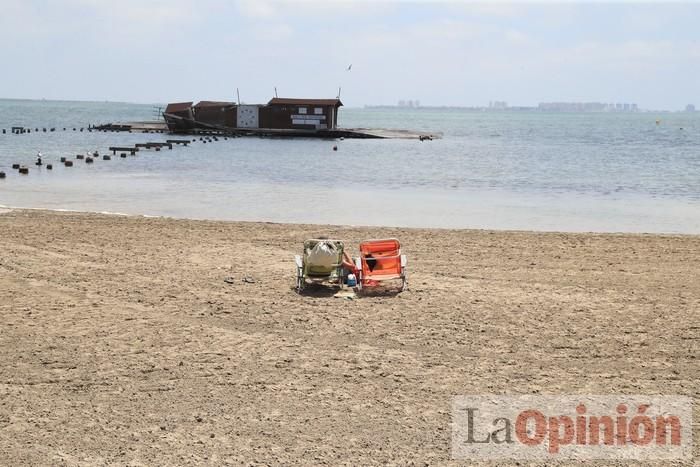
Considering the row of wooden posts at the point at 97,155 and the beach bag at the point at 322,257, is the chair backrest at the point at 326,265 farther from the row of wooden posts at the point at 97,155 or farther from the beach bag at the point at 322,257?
the row of wooden posts at the point at 97,155

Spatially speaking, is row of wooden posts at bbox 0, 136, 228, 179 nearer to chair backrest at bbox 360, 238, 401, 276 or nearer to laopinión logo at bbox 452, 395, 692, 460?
chair backrest at bbox 360, 238, 401, 276

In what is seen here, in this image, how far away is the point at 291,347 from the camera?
758 cm

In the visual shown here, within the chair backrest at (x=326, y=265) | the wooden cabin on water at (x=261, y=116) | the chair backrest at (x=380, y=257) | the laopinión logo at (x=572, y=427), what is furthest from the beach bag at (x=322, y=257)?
the wooden cabin on water at (x=261, y=116)

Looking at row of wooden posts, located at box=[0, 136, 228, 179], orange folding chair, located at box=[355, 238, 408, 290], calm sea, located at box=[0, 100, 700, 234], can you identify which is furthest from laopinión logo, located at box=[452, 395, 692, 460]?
row of wooden posts, located at box=[0, 136, 228, 179]

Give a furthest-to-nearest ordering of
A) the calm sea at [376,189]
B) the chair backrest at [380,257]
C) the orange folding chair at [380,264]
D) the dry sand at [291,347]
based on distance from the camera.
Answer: the calm sea at [376,189], the chair backrest at [380,257], the orange folding chair at [380,264], the dry sand at [291,347]

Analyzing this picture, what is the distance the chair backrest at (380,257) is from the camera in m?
10.2

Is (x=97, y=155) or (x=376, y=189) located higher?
Answer: (x=97, y=155)

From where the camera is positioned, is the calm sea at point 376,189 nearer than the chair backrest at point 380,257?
No

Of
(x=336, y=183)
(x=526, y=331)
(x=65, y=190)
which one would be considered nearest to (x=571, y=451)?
(x=526, y=331)

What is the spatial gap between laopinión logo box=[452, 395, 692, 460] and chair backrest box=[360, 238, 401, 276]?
4.08 m

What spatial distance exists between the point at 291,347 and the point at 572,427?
10.2ft

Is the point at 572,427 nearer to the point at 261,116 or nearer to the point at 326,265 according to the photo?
the point at 326,265

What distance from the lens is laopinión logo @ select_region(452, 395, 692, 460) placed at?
5.38 meters

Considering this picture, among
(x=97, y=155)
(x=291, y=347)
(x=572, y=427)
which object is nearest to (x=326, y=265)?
(x=291, y=347)
